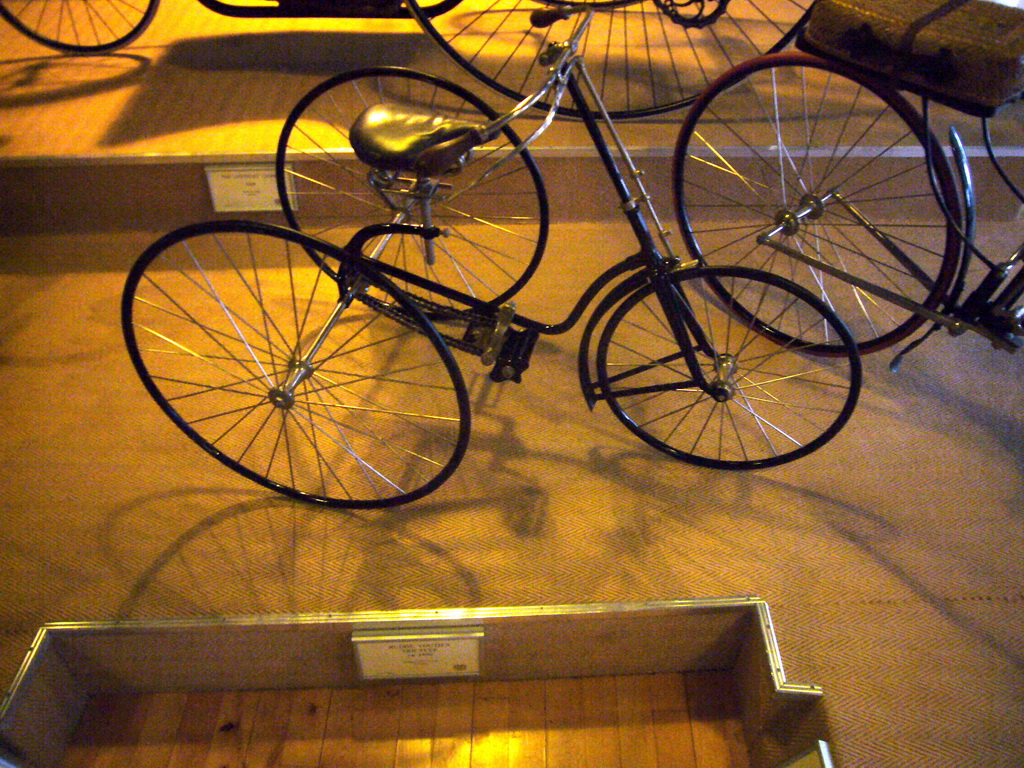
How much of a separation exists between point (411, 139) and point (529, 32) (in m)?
1.42

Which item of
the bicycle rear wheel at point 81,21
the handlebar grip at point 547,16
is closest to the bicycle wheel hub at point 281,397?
the handlebar grip at point 547,16

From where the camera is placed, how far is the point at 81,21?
2586 mm

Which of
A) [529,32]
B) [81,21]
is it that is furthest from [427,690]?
[81,21]

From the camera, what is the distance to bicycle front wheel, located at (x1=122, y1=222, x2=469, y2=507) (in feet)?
4.73

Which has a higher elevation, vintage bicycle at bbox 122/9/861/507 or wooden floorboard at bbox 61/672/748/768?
vintage bicycle at bbox 122/9/861/507

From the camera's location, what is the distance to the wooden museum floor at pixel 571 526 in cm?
131

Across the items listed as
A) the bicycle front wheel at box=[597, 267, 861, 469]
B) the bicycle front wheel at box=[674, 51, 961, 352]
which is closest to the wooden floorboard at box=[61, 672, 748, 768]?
the bicycle front wheel at box=[597, 267, 861, 469]

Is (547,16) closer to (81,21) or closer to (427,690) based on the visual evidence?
(427,690)

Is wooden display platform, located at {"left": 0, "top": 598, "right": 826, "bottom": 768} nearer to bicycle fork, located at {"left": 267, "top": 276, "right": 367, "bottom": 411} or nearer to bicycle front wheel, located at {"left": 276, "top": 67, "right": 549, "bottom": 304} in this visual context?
bicycle fork, located at {"left": 267, "top": 276, "right": 367, "bottom": 411}

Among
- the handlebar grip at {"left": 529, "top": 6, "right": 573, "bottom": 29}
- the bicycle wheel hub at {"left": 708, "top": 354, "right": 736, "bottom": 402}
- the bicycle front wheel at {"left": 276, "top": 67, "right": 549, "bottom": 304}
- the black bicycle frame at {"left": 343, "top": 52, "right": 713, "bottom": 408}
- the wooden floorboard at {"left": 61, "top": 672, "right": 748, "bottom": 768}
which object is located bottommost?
the wooden floorboard at {"left": 61, "top": 672, "right": 748, "bottom": 768}

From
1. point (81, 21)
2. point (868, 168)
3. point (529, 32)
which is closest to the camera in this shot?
point (868, 168)

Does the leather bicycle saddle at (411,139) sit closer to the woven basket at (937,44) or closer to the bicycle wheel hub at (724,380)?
the bicycle wheel hub at (724,380)

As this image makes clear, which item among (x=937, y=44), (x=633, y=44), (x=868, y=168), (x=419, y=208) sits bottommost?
(x=937, y=44)

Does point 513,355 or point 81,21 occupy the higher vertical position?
point 81,21
